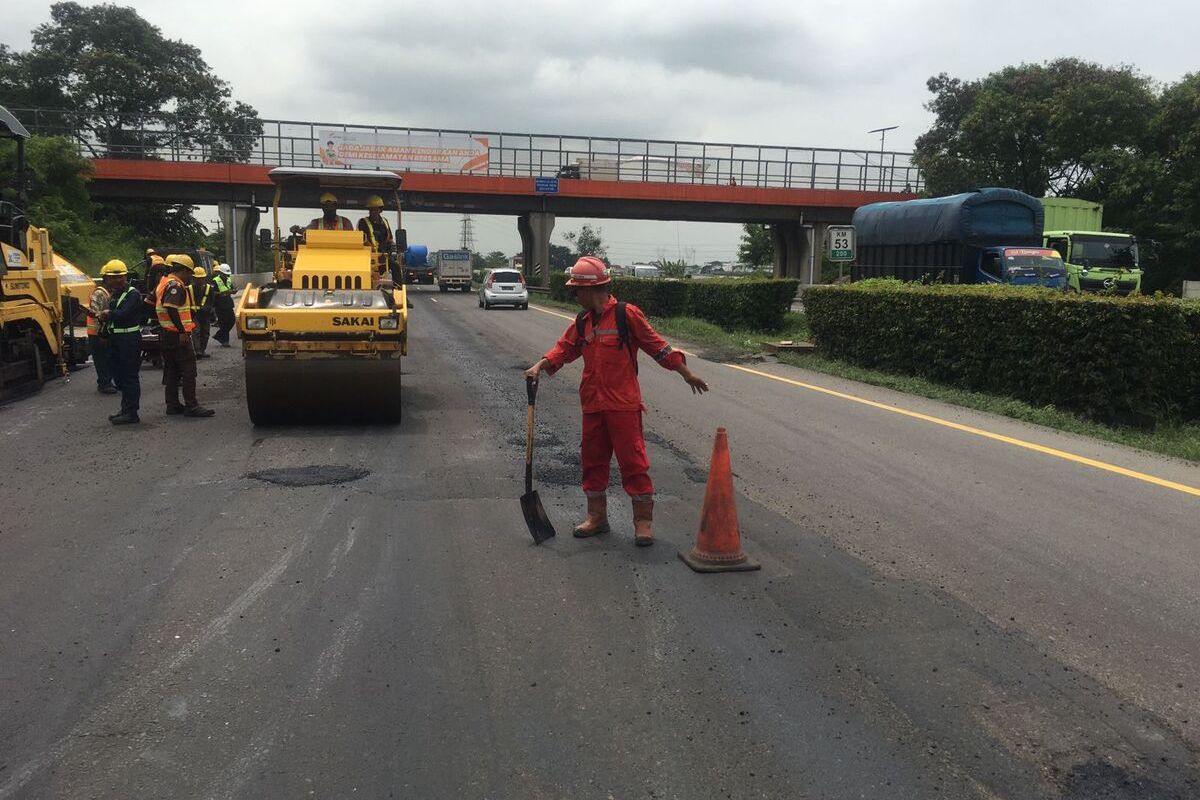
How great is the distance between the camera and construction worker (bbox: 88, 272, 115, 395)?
12016 mm

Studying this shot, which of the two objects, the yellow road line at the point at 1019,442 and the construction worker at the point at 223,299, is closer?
the yellow road line at the point at 1019,442

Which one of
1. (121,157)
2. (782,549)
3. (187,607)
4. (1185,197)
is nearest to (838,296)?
(782,549)

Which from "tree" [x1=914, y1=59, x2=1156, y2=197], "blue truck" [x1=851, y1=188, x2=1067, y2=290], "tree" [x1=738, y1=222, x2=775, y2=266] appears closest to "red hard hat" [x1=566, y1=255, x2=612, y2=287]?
"blue truck" [x1=851, y1=188, x2=1067, y2=290]

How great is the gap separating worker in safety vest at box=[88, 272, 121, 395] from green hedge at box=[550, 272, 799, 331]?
9.82 metres

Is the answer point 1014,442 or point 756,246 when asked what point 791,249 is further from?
point 1014,442

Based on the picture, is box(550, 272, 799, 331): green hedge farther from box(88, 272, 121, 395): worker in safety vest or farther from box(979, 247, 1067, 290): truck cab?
box(88, 272, 121, 395): worker in safety vest

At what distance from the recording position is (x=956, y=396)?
12.7m

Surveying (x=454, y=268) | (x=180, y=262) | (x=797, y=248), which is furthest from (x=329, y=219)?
(x=454, y=268)

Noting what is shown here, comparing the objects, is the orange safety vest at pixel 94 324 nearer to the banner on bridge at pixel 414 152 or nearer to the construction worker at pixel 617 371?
the construction worker at pixel 617 371

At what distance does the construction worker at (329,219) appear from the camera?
12.3 m

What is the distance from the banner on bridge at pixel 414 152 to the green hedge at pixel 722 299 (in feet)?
59.4

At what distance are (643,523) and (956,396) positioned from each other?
25.9ft

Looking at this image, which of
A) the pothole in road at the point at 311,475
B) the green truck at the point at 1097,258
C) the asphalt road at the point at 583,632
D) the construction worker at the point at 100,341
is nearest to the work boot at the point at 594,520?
the asphalt road at the point at 583,632

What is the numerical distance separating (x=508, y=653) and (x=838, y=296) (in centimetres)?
1380
